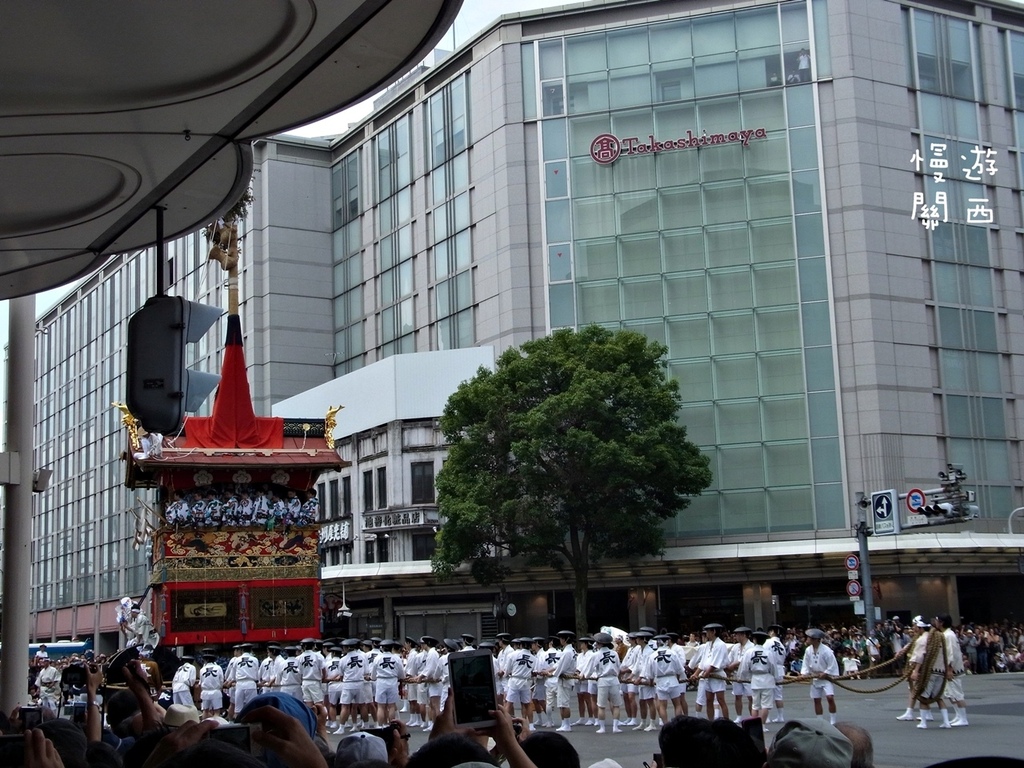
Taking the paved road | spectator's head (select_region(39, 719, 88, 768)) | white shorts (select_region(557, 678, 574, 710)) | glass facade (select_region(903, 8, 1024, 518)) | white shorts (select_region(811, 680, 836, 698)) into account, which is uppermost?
glass facade (select_region(903, 8, 1024, 518))

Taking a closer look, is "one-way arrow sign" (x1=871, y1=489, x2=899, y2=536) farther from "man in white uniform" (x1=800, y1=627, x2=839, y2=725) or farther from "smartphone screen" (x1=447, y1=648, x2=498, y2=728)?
"smartphone screen" (x1=447, y1=648, x2=498, y2=728)

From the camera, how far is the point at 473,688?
4715mm

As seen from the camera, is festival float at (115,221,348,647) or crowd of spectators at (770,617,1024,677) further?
crowd of spectators at (770,617,1024,677)

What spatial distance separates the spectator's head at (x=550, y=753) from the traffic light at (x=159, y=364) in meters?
3.90

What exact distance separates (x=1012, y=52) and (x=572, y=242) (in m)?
18.6

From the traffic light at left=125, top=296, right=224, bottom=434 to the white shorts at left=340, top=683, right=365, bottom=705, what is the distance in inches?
739

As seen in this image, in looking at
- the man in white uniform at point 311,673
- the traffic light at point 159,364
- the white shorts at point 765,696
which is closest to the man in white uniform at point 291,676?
the man in white uniform at point 311,673

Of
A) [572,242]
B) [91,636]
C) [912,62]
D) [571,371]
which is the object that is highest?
[912,62]

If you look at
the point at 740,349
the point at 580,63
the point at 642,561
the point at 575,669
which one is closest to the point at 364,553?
the point at 642,561

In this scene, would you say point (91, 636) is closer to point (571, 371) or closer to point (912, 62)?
point (571, 371)

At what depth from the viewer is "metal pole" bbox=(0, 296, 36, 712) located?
1171 cm

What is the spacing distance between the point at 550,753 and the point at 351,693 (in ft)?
72.5

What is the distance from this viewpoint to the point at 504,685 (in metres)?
24.5

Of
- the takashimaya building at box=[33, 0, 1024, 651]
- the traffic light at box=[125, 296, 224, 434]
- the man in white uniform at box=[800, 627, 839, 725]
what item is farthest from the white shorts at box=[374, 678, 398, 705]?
the takashimaya building at box=[33, 0, 1024, 651]
